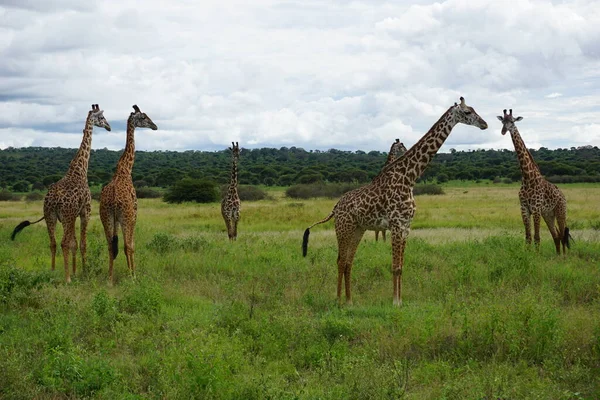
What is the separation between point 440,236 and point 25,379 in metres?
12.8

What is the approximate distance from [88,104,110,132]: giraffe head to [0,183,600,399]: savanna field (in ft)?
8.22

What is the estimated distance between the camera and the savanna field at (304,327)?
5.99 m

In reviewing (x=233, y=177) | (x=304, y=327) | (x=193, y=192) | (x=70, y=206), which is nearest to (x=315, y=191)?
(x=193, y=192)

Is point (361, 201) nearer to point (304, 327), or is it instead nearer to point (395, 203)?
point (395, 203)

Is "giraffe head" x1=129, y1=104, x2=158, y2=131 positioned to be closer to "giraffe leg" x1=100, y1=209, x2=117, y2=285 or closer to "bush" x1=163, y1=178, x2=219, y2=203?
"giraffe leg" x1=100, y1=209, x2=117, y2=285

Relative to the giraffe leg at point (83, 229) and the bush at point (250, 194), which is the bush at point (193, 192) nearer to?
the bush at point (250, 194)

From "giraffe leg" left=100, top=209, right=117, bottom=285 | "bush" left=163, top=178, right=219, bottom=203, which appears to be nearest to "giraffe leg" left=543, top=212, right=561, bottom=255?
"giraffe leg" left=100, top=209, right=117, bottom=285

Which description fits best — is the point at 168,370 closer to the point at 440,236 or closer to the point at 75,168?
the point at 75,168

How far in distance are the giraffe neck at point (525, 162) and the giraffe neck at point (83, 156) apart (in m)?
8.70

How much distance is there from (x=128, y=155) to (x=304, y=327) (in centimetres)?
571

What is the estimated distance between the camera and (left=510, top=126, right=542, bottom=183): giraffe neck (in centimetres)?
1277

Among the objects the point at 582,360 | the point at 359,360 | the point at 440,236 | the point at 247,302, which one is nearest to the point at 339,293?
the point at 247,302

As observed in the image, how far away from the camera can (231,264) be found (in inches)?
473

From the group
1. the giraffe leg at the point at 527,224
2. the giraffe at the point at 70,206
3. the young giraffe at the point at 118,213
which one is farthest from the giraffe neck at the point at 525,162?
the giraffe at the point at 70,206
